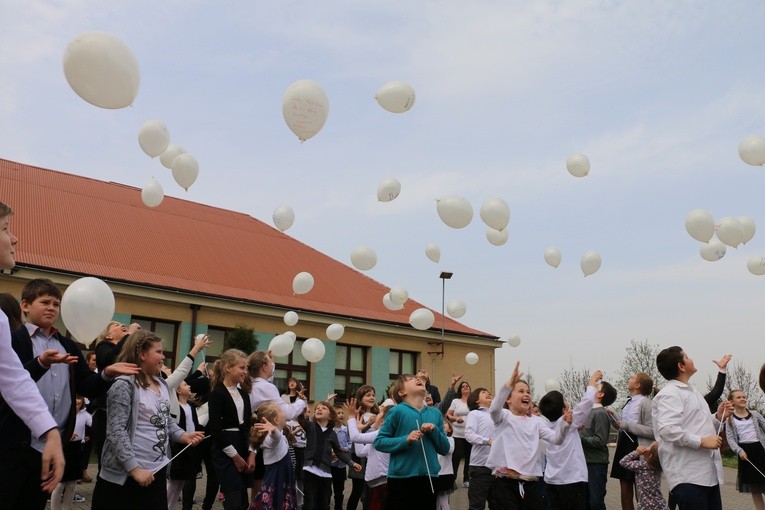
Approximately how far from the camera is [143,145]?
10.4 m

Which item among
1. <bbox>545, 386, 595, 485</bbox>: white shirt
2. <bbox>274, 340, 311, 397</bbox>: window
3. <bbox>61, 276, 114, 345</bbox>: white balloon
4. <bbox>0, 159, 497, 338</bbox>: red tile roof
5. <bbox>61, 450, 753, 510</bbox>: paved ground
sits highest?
<bbox>0, 159, 497, 338</bbox>: red tile roof

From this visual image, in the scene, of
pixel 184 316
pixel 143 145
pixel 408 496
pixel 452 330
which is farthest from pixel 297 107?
pixel 452 330

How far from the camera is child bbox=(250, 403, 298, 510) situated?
720 cm

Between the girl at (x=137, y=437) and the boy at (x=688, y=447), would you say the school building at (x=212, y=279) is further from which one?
the boy at (x=688, y=447)

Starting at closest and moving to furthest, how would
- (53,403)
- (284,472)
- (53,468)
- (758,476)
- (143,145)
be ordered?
1. (53,468)
2. (53,403)
3. (284,472)
4. (758,476)
5. (143,145)

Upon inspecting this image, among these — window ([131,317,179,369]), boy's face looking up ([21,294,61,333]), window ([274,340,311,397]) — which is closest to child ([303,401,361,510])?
boy's face looking up ([21,294,61,333])

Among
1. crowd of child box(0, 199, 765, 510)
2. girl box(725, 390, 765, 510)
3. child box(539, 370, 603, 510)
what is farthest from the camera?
girl box(725, 390, 765, 510)

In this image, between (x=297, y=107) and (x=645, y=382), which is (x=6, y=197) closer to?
(x=297, y=107)

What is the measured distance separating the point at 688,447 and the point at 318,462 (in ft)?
16.2

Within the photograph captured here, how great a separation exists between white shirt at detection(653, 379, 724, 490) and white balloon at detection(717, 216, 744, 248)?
590 centimetres

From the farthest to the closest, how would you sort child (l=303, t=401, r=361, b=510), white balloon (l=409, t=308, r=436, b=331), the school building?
the school building
white balloon (l=409, t=308, r=436, b=331)
child (l=303, t=401, r=361, b=510)

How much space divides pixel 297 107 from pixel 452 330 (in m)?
21.5

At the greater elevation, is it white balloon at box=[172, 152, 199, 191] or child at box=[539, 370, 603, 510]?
white balloon at box=[172, 152, 199, 191]

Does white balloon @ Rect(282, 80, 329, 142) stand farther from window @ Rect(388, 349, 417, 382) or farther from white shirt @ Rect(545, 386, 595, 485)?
window @ Rect(388, 349, 417, 382)
